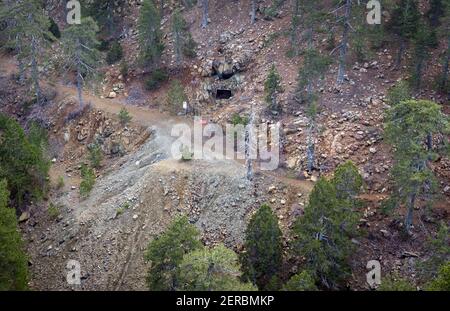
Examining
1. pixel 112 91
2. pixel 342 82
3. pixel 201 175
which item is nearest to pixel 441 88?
pixel 342 82

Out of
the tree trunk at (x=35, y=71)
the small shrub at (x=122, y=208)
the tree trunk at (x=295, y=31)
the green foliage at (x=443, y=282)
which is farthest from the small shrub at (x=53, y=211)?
the green foliage at (x=443, y=282)

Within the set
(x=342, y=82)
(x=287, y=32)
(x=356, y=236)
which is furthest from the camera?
(x=287, y=32)

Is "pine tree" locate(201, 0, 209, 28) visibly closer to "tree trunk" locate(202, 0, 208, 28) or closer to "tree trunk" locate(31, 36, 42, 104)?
"tree trunk" locate(202, 0, 208, 28)

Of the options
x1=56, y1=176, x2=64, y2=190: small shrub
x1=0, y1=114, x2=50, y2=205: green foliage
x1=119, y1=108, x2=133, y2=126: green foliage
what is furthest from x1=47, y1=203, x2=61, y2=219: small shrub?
x1=119, y1=108, x2=133, y2=126: green foliage

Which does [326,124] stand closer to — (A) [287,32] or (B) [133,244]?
(A) [287,32]

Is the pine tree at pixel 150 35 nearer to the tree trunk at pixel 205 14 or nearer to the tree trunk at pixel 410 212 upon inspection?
the tree trunk at pixel 205 14

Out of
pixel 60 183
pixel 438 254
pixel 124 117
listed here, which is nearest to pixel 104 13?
pixel 124 117

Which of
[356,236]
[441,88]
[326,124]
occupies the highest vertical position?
[441,88]

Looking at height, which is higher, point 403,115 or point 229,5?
point 229,5
